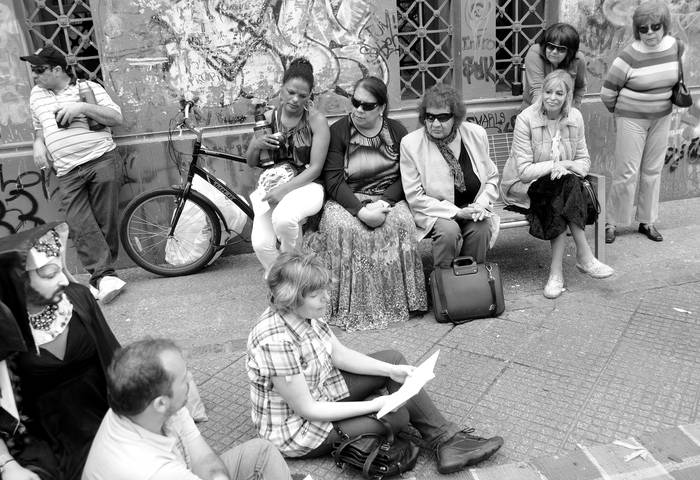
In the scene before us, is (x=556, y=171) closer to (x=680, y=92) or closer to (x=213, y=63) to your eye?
(x=680, y=92)

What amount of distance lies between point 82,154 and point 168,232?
35.8 inches

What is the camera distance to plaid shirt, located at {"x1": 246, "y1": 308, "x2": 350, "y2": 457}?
8.95 feet

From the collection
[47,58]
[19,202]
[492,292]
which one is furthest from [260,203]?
[19,202]

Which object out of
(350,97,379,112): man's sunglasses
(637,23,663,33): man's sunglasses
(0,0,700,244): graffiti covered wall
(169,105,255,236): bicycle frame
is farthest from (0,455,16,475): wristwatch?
(637,23,663,33): man's sunglasses

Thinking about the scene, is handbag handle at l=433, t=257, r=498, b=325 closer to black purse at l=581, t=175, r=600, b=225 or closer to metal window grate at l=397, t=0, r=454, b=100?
black purse at l=581, t=175, r=600, b=225

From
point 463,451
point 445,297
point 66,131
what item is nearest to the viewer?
point 463,451

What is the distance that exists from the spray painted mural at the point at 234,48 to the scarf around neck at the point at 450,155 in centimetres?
152

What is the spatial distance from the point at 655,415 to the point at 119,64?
4635 mm

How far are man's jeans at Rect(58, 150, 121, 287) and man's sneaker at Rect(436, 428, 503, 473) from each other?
3.31 m

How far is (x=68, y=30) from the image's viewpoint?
5.43 metres


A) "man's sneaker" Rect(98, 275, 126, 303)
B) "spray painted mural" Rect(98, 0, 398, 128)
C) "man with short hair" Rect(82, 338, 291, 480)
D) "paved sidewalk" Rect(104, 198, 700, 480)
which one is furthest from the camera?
"spray painted mural" Rect(98, 0, 398, 128)

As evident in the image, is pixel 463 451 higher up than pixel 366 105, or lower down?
lower down

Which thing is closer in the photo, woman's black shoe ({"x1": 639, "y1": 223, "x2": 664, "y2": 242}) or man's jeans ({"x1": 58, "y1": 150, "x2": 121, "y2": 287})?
A: man's jeans ({"x1": 58, "y1": 150, "x2": 121, "y2": 287})

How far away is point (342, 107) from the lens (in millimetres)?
5895
